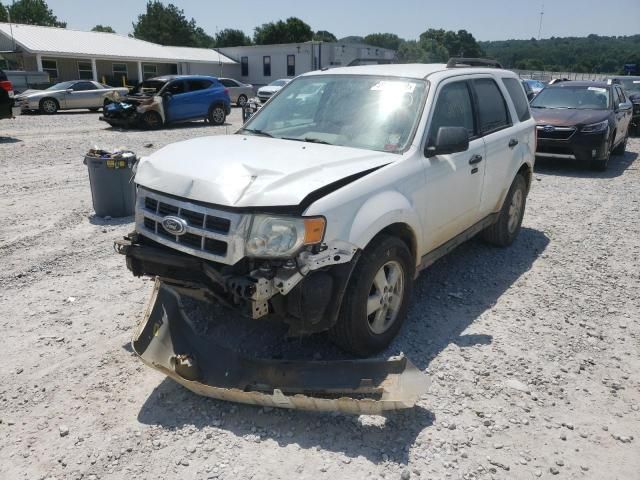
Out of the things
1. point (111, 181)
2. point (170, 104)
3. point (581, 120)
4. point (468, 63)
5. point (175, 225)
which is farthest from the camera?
point (170, 104)

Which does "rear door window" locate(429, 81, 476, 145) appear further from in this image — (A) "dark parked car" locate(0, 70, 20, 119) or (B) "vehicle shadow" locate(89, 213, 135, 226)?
(A) "dark parked car" locate(0, 70, 20, 119)

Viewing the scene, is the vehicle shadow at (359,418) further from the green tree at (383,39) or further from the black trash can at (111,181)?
the green tree at (383,39)

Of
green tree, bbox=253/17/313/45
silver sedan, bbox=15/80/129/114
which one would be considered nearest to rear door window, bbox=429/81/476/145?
silver sedan, bbox=15/80/129/114

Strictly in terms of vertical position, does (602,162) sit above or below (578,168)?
above

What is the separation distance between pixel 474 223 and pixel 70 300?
3.79 m

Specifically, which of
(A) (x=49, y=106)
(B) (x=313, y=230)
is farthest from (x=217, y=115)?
(B) (x=313, y=230)

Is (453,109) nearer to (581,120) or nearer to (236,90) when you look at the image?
(581,120)

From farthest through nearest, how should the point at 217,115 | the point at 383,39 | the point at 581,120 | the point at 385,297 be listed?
the point at 383,39 → the point at 217,115 → the point at 581,120 → the point at 385,297

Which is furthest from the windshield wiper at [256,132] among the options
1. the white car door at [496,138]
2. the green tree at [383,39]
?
the green tree at [383,39]

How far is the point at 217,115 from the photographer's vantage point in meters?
18.6

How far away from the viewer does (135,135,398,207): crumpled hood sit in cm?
299

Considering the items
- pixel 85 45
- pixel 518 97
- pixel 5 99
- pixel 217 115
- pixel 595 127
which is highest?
pixel 85 45

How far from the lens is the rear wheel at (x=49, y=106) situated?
21.1 meters

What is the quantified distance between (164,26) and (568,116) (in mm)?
71069
